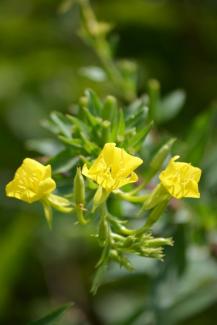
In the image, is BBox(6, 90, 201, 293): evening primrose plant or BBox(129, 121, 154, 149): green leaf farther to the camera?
BBox(129, 121, 154, 149): green leaf

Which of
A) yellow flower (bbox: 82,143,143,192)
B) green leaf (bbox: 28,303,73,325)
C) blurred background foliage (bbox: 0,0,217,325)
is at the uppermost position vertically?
yellow flower (bbox: 82,143,143,192)

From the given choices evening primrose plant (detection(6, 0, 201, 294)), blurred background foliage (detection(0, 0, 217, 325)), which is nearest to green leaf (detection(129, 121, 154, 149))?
evening primrose plant (detection(6, 0, 201, 294))

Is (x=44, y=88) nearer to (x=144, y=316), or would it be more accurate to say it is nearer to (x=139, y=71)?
(x=139, y=71)

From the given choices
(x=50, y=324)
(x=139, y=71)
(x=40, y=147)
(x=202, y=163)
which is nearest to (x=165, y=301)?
(x=202, y=163)

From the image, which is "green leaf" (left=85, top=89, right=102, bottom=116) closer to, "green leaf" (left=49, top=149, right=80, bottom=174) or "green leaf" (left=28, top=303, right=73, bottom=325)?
"green leaf" (left=49, top=149, right=80, bottom=174)

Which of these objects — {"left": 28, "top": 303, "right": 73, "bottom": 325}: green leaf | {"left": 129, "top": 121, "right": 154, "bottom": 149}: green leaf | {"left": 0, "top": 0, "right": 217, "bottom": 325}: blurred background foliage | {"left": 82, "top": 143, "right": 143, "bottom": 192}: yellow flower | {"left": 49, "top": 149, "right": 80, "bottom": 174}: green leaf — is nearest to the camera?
{"left": 82, "top": 143, "right": 143, "bottom": 192}: yellow flower

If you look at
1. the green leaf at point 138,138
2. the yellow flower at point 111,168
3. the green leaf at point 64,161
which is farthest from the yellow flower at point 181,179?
the green leaf at point 64,161

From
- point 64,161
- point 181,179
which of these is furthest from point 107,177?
point 64,161

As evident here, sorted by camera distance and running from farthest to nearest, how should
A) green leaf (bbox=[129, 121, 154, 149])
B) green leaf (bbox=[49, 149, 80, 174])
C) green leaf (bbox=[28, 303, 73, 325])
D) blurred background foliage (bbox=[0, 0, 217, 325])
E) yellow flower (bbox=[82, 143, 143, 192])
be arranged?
blurred background foliage (bbox=[0, 0, 217, 325])
green leaf (bbox=[49, 149, 80, 174])
green leaf (bbox=[129, 121, 154, 149])
green leaf (bbox=[28, 303, 73, 325])
yellow flower (bbox=[82, 143, 143, 192])
